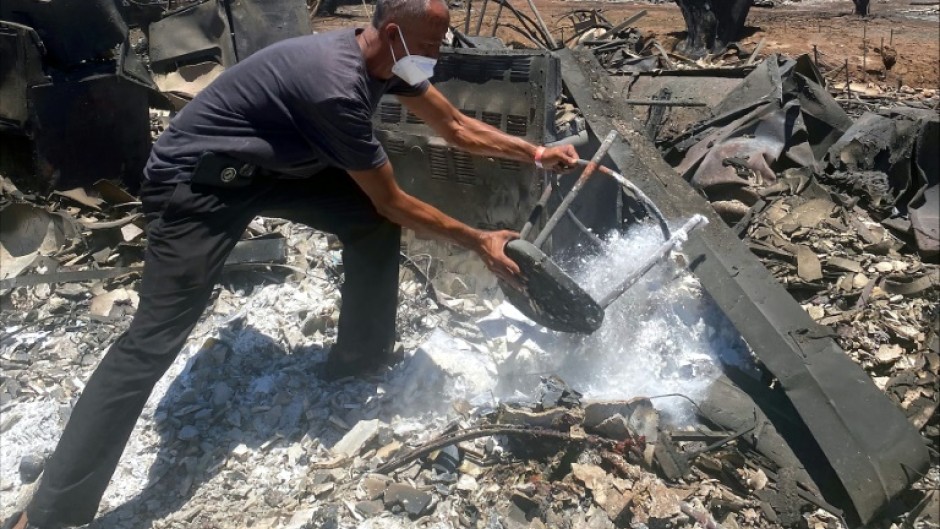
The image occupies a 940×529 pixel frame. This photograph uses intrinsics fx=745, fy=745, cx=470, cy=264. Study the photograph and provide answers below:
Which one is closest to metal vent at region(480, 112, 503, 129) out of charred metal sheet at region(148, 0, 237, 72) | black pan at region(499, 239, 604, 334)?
black pan at region(499, 239, 604, 334)

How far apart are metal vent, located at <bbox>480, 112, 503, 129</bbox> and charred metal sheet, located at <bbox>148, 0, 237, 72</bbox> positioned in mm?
3563

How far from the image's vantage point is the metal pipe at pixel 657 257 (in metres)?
3.44

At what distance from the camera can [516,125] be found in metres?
4.36

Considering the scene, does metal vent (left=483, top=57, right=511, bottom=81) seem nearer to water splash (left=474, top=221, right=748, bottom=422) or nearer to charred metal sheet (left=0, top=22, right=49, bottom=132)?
water splash (left=474, top=221, right=748, bottom=422)

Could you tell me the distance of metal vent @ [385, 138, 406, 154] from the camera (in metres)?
4.62

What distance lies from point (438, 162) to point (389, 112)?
44 centimetres

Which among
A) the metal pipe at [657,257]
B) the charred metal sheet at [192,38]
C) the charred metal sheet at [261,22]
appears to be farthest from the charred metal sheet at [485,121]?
the charred metal sheet at [192,38]

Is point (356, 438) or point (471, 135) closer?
point (356, 438)

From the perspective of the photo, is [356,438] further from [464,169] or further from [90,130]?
[90,130]

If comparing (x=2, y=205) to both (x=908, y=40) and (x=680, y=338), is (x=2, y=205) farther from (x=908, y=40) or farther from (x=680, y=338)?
(x=908, y=40)

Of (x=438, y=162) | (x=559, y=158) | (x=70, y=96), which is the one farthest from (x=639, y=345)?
(x=70, y=96)

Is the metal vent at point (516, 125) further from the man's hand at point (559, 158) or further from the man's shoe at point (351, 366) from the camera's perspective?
the man's shoe at point (351, 366)

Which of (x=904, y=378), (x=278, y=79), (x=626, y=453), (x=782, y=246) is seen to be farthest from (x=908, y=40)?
(x=278, y=79)

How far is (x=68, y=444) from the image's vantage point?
2.94m
